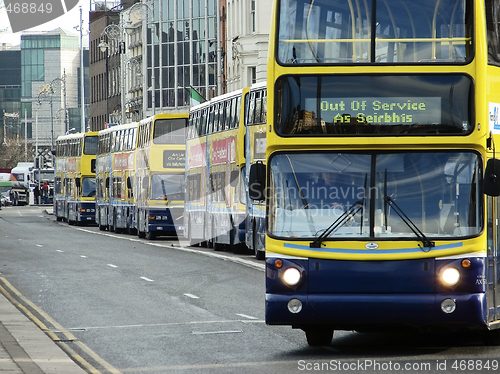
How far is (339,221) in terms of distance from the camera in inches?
447

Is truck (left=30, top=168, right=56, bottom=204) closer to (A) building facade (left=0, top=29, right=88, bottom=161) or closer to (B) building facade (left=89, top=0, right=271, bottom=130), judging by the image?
(B) building facade (left=89, top=0, right=271, bottom=130)

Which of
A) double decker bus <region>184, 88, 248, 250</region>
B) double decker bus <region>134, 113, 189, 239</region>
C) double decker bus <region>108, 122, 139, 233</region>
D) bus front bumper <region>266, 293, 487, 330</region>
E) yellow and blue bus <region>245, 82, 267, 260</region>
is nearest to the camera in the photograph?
bus front bumper <region>266, 293, 487, 330</region>

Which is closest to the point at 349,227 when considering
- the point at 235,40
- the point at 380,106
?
the point at 380,106

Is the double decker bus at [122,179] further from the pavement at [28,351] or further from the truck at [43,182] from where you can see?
the truck at [43,182]

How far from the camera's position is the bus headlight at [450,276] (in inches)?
434

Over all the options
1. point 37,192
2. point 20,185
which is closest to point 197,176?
point 37,192

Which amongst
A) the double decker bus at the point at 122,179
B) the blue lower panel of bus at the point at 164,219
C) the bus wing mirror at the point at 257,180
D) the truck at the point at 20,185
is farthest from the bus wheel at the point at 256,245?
the truck at the point at 20,185

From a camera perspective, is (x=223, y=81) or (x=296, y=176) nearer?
(x=296, y=176)

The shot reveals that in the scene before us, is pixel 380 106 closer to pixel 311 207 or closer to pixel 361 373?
pixel 311 207

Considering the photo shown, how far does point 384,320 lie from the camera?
11172 mm

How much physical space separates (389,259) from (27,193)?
113 meters

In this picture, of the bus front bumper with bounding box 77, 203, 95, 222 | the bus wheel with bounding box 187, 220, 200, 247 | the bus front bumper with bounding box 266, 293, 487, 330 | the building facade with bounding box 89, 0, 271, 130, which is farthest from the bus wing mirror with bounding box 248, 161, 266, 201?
the building facade with bounding box 89, 0, 271, 130

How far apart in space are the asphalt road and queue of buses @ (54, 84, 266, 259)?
3315 millimetres

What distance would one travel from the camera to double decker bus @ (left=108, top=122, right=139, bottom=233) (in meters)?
46.8
